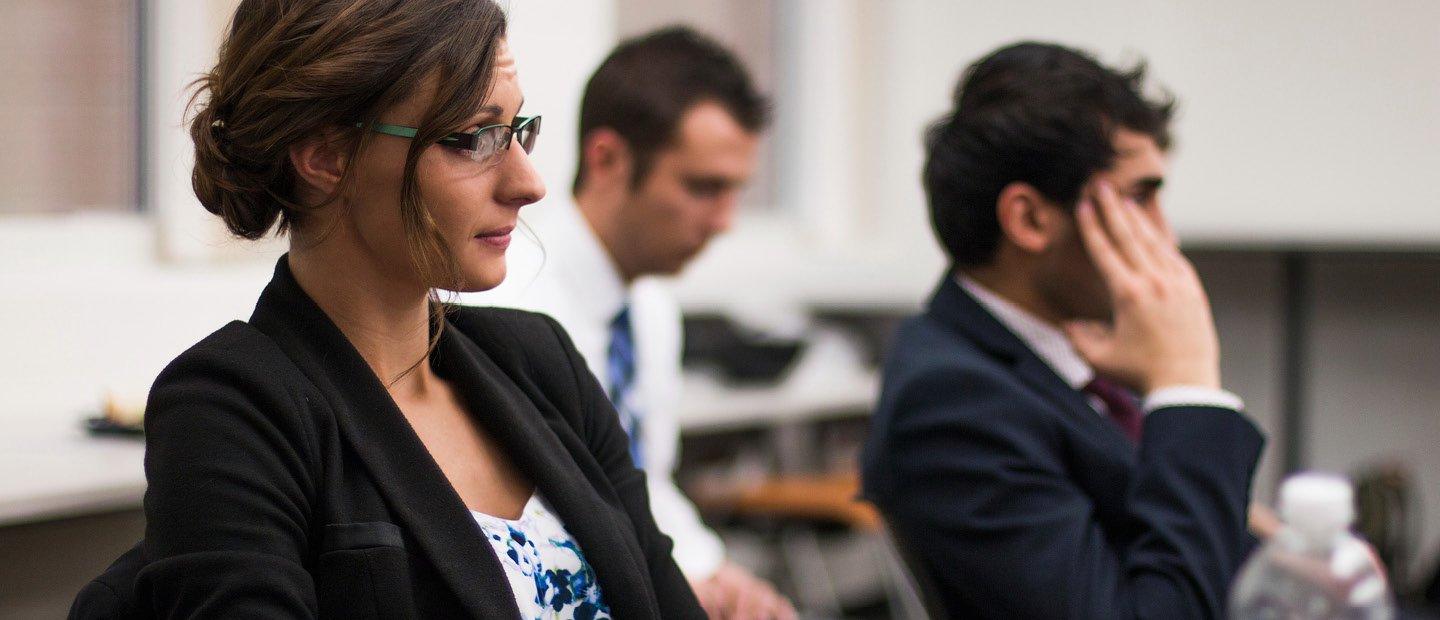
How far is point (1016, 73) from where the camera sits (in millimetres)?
1629

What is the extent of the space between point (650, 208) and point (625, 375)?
31 cm

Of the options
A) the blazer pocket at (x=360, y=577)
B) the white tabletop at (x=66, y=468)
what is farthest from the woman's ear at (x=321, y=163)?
the white tabletop at (x=66, y=468)

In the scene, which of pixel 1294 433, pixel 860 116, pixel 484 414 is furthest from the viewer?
pixel 860 116

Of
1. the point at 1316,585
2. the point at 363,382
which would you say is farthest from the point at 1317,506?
the point at 363,382

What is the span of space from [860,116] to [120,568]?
4.02 metres

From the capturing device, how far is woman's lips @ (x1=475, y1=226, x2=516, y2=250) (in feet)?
3.54

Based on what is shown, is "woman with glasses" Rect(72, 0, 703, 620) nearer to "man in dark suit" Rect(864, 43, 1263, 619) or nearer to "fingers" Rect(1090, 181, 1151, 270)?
"man in dark suit" Rect(864, 43, 1263, 619)

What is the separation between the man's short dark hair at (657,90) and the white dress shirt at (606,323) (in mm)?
166

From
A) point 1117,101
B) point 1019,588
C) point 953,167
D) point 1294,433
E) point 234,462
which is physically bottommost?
point 1294,433

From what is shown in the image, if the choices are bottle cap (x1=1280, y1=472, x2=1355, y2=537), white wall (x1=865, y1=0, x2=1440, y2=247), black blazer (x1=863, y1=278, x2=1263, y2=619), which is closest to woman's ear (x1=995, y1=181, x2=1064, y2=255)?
black blazer (x1=863, y1=278, x2=1263, y2=619)

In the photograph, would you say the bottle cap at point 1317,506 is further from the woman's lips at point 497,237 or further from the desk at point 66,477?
the desk at point 66,477

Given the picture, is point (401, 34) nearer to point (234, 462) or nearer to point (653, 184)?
point (234, 462)

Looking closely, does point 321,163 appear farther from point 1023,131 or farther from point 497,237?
point 1023,131

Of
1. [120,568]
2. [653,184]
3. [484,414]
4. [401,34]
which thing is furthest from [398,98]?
[653,184]
